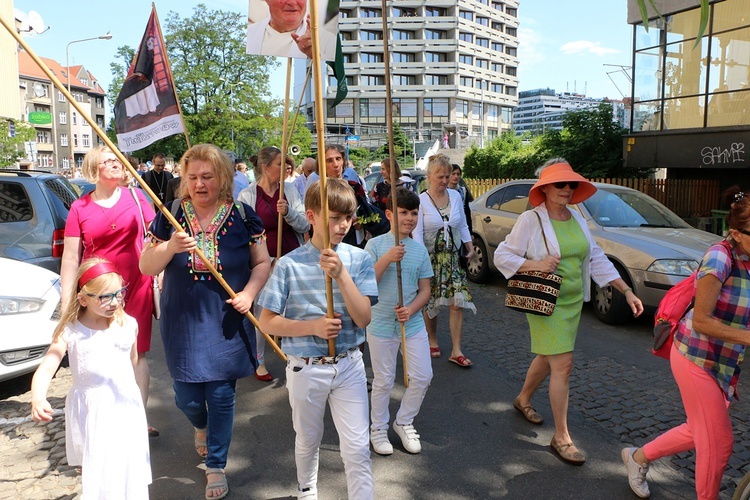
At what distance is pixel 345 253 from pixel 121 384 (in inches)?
47.7

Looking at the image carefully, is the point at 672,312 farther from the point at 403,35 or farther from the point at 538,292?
the point at 403,35

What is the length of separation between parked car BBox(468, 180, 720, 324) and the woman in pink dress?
4.81 m

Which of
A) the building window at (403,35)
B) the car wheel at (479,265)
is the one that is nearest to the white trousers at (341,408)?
the car wheel at (479,265)

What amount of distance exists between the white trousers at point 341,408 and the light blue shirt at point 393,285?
910 millimetres

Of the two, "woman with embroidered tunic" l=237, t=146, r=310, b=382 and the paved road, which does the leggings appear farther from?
"woman with embroidered tunic" l=237, t=146, r=310, b=382

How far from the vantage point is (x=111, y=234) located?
3832 mm

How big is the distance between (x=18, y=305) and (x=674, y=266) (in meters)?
6.41

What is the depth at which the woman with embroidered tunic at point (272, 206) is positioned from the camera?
17.3 ft

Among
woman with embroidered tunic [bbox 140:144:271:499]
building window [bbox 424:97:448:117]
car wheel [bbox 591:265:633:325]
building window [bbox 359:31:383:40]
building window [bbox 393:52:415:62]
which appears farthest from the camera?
building window [bbox 424:97:448:117]

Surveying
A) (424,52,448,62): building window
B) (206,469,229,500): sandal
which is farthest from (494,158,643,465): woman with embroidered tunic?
(424,52,448,62): building window

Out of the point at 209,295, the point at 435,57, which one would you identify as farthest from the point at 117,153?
the point at 435,57

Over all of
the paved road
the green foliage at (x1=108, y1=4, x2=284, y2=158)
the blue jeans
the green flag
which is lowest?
the paved road

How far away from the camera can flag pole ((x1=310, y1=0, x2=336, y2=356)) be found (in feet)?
7.77

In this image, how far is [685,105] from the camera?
1502 centimetres
